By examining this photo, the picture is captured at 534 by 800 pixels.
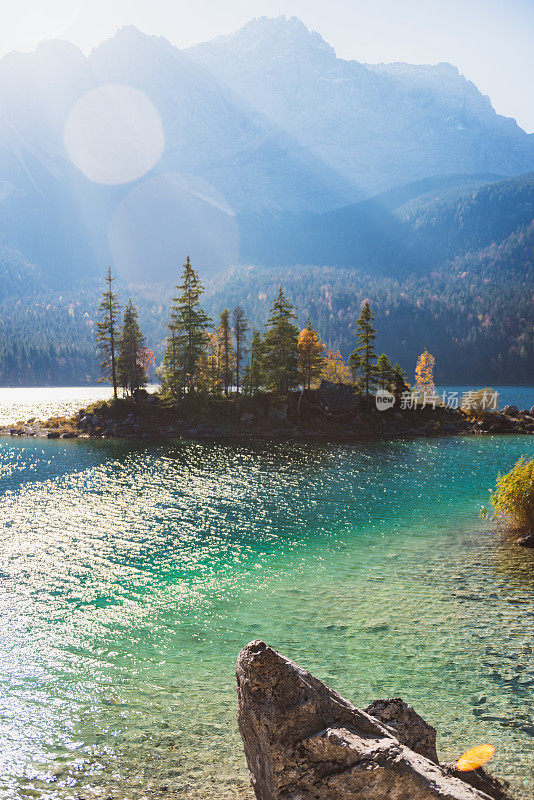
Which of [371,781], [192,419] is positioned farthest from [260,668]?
[192,419]

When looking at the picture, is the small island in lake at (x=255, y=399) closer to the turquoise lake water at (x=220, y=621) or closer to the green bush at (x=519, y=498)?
the turquoise lake water at (x=220, y=621)

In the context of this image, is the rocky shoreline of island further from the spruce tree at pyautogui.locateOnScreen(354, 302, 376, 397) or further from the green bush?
the green bush

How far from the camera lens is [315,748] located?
4.91m

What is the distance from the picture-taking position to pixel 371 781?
15.3 feet

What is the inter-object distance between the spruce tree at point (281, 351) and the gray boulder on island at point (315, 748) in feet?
244

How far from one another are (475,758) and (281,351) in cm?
7421

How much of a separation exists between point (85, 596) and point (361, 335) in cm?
7063

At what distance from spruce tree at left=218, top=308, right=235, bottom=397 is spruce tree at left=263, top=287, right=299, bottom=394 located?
624cm

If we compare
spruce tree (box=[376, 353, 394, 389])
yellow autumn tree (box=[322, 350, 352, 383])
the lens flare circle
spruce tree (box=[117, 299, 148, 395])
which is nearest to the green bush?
the lens flare circle

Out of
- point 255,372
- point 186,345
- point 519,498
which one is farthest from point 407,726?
point 186,345

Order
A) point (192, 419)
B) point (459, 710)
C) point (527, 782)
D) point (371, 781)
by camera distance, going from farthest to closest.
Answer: point (192, 419)
point (459, 710)
point (527, 782)
point (371, 781)

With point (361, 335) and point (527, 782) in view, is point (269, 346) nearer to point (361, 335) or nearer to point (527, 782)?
point (361, 335)

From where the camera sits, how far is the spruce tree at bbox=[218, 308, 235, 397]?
272 feet

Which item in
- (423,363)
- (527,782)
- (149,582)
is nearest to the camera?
(527,782)
